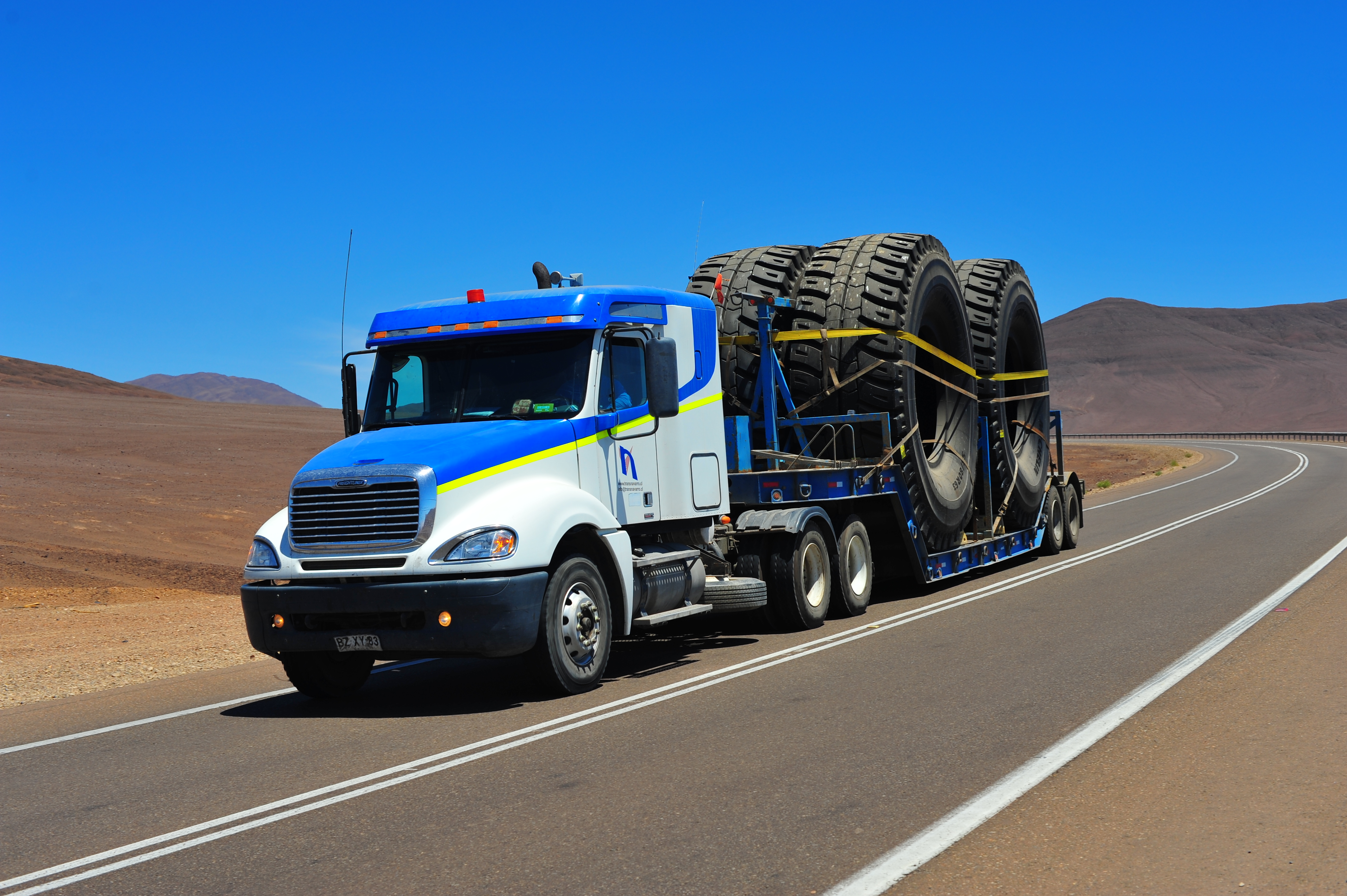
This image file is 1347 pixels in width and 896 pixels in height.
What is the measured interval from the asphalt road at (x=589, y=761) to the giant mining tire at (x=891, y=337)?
2.16 m

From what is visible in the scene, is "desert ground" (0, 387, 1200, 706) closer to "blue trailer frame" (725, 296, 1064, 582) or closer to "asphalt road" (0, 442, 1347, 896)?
"asphalt road" (0, 442, 1347, 896)

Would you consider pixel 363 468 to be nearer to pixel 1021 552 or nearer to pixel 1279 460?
pixel 1021 552

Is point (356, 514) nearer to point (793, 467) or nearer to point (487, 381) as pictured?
point (487, 381)

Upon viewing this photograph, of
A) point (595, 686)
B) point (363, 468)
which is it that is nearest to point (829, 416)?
point (595, 686)

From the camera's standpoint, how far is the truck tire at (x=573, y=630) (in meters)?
8.15

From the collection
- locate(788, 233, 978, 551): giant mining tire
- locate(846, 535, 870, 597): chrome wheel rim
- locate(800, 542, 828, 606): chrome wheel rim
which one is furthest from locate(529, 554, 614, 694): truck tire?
locate(788, 233, 978, 551): giant mining tire

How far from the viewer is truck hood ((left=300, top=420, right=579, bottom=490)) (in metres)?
7.98

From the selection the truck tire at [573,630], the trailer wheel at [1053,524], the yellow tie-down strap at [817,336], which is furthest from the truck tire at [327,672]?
the trailer wheel at [1053,524]

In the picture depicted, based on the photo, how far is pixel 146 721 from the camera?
823cm

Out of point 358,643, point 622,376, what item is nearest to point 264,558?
point 358,643

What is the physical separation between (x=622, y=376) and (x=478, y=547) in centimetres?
212

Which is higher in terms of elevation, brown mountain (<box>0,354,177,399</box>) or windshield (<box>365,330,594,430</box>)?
brown mountain (<box>0,354,177,399</box>)

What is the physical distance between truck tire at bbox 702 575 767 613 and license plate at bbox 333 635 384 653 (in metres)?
3.28

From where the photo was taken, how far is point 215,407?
82188 millimetres
